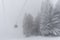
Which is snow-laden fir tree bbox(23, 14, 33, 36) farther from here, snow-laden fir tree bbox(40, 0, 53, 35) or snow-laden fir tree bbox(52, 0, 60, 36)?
snow-laden fir tree bbox(52, 0, 60, 36)

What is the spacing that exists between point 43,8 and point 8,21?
481 millimetres

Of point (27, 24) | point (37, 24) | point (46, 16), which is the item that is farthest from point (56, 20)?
point (27, 24)

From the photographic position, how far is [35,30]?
124 cm

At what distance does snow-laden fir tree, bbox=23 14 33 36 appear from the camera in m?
1.22

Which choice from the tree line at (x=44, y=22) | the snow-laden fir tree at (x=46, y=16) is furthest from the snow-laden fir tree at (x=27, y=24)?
the snow-laden fir tree at (x=46, y=16)

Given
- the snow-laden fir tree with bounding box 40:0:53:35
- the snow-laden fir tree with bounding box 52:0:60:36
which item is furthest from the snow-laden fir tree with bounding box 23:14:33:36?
the snow-laden fir tree with bounding box 52:0:60:36

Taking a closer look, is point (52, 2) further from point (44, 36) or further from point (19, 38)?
point (19, 38)

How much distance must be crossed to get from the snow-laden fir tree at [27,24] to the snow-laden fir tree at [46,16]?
14 centimetres

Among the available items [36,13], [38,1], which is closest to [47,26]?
[36,13]

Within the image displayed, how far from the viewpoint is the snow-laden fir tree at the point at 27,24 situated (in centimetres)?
122

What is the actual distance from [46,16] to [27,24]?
0.88ft

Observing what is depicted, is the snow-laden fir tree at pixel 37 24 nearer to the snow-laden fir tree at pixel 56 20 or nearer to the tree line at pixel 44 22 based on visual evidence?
the tree line at pixel 44 22

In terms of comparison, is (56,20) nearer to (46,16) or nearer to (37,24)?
(46,16)

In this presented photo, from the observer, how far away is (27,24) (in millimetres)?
1232
